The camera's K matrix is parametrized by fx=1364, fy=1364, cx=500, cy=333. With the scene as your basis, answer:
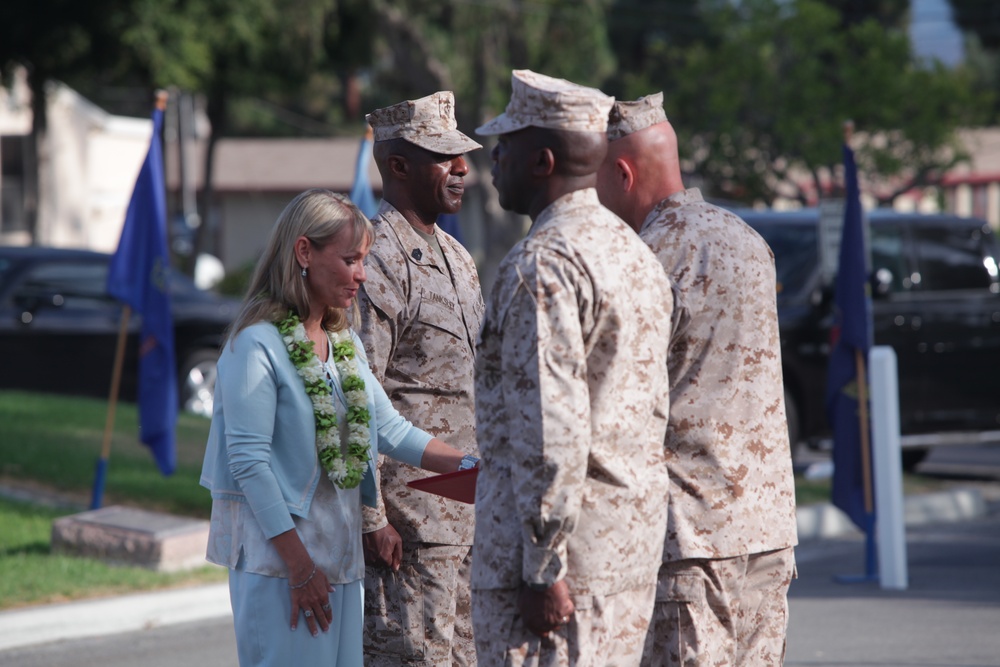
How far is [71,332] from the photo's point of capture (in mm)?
13023

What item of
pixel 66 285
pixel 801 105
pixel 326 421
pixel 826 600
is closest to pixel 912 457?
pixel 826 600

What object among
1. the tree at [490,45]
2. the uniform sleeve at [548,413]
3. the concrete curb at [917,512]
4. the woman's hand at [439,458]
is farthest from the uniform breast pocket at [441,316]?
the tree at [490,45]

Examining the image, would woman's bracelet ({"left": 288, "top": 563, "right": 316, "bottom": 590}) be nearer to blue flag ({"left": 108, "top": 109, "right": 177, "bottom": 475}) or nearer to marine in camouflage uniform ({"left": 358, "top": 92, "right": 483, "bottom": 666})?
marine in camouflage uniform ({"left": 358, "top": 92, "right": 483, "bottom": 666})

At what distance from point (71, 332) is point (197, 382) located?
131 cm

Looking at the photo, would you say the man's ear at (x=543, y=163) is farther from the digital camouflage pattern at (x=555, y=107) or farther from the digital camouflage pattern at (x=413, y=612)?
the digital camouflage pattern at (x=413, y=612)

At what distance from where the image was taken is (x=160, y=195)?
29.3 ft

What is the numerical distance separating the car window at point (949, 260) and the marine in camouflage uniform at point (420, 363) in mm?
7921

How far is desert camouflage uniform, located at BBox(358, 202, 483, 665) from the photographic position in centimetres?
409

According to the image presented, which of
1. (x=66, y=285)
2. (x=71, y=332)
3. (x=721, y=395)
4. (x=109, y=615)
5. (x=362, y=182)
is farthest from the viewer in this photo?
(x=66, y=285)

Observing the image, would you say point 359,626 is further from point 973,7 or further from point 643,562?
point 973,7

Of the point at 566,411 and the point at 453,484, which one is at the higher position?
the point at 566,411

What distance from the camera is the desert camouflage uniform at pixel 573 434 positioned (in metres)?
2.94

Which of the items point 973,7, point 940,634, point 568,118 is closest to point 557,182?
point 568,118

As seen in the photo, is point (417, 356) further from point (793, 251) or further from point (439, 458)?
point (793, 251)
